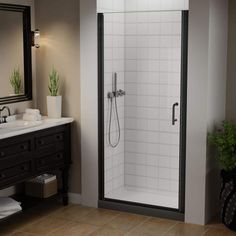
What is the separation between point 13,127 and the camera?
4641 millimetres

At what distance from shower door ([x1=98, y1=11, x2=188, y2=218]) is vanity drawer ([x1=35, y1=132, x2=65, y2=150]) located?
0.40 metres

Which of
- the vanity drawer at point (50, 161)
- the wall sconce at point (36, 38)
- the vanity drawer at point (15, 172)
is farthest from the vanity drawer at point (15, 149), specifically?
the wall sconce at point (36, 38)

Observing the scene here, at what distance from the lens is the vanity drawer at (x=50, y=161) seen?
4832 millimetres

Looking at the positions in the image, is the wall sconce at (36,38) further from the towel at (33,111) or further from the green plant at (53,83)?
the towel at (33,111)

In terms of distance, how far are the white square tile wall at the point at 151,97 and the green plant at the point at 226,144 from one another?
97 centimetres

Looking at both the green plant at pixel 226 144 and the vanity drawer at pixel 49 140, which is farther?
the vanity drawer at pixel 49 140

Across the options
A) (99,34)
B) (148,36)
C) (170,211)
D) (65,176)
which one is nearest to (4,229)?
(65,176)

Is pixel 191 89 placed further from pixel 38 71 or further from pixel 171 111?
pixel 38 71

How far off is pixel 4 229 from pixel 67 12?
2140mm

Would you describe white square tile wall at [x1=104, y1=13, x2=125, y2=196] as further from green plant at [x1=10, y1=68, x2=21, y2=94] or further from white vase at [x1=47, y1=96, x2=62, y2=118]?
green plant at [x1=10, y1=68, x2=21, y2=94]

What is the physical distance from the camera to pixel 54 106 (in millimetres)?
5137

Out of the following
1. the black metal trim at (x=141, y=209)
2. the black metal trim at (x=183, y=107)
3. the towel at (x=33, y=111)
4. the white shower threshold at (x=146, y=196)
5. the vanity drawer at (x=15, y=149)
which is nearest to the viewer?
the vanity drawer at (x=15, y=149)

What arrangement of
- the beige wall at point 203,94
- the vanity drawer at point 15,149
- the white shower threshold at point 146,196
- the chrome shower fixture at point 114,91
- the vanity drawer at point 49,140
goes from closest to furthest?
the vanity drawer at point 15,149 → the beige wall at point 203,94 → the vanity drawer at point 49,140 → the white shower threshold at point 146,196 → the chrome shower fixture at point 114,91

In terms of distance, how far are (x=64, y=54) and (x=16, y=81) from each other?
54 centimetres
